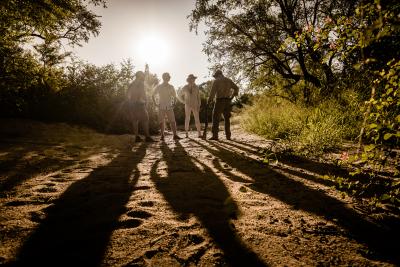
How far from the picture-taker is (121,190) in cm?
278

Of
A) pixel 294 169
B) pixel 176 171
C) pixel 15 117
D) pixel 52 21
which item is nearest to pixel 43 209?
pixel 176 171

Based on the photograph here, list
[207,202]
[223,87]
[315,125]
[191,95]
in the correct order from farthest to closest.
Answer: [191,95], [223,87], [315,125], [207,202]

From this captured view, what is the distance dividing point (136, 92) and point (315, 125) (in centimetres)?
509

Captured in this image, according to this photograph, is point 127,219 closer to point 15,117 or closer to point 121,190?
point 121,190

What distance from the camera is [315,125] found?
5.39 m

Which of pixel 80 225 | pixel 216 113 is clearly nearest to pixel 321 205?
pixel 80 225

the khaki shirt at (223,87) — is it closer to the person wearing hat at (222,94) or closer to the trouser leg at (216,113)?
the person wearing hat at (222,94)


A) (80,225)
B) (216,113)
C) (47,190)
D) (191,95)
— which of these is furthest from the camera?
(191,95)

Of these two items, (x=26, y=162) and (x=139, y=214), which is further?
(x=26, y=162)

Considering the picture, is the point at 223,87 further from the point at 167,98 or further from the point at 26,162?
the point at 26,162

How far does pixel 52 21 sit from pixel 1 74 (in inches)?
83.2

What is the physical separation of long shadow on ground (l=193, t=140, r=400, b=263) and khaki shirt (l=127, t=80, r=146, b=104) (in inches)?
179

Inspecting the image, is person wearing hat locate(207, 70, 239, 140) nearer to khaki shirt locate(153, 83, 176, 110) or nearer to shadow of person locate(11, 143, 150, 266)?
khaki shirt locate(153, 83, 176, 110)

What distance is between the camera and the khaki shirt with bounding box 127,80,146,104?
24.6 ft
